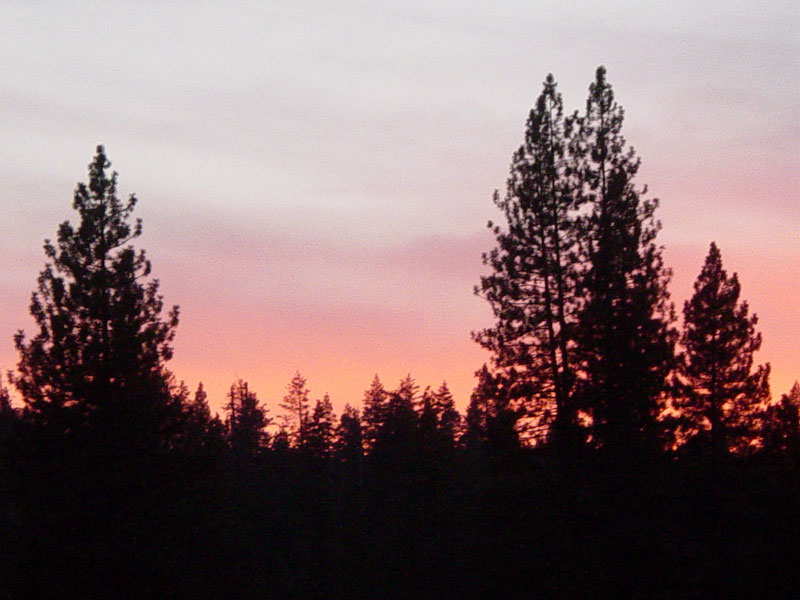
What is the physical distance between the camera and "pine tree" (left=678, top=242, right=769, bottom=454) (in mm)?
31344

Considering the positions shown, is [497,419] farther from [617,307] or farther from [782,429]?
[782,429]

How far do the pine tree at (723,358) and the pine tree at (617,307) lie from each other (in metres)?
9.60

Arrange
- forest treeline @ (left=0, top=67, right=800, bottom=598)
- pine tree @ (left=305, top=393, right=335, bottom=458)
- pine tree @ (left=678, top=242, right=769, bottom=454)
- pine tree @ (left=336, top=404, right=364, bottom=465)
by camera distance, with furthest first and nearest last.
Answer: pine tree @ (left=336, top=404, right=364, bottom=465) < pine tree @ (left=305, top=393, right=335, bottom=458) < pine tree @ (left=678, top=242, right=769, bottom=454) < forest treeline @ (left=0, top=67, right=800, bottom=598)

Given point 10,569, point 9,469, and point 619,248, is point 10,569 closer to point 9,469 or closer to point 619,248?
point 9,469

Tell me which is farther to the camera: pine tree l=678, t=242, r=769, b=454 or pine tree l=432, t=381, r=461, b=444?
pine tree l=432, t=381, r=461, b=444

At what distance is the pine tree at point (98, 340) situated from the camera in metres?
23.2

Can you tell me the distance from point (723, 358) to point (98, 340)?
22.5 m

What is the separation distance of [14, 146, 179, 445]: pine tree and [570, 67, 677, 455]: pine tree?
1209cm

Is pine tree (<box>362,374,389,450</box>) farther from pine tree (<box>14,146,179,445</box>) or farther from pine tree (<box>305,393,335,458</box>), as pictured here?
pine tree (<box>14,146,179,445</box>)

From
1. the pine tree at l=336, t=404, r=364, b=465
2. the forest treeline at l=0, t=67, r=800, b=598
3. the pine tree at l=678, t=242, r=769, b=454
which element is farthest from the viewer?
the pine tree at l=336, t=404, r=364, b=465

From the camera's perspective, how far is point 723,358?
3166cm

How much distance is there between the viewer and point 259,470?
7319 centimetres

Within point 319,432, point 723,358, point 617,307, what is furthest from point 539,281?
point 319,432

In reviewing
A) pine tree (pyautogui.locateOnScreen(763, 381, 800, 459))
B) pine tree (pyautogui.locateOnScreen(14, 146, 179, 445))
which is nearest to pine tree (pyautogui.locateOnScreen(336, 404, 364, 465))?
pine tree (pyautogui.locateOnScreen(763, 381, 800, 459))
